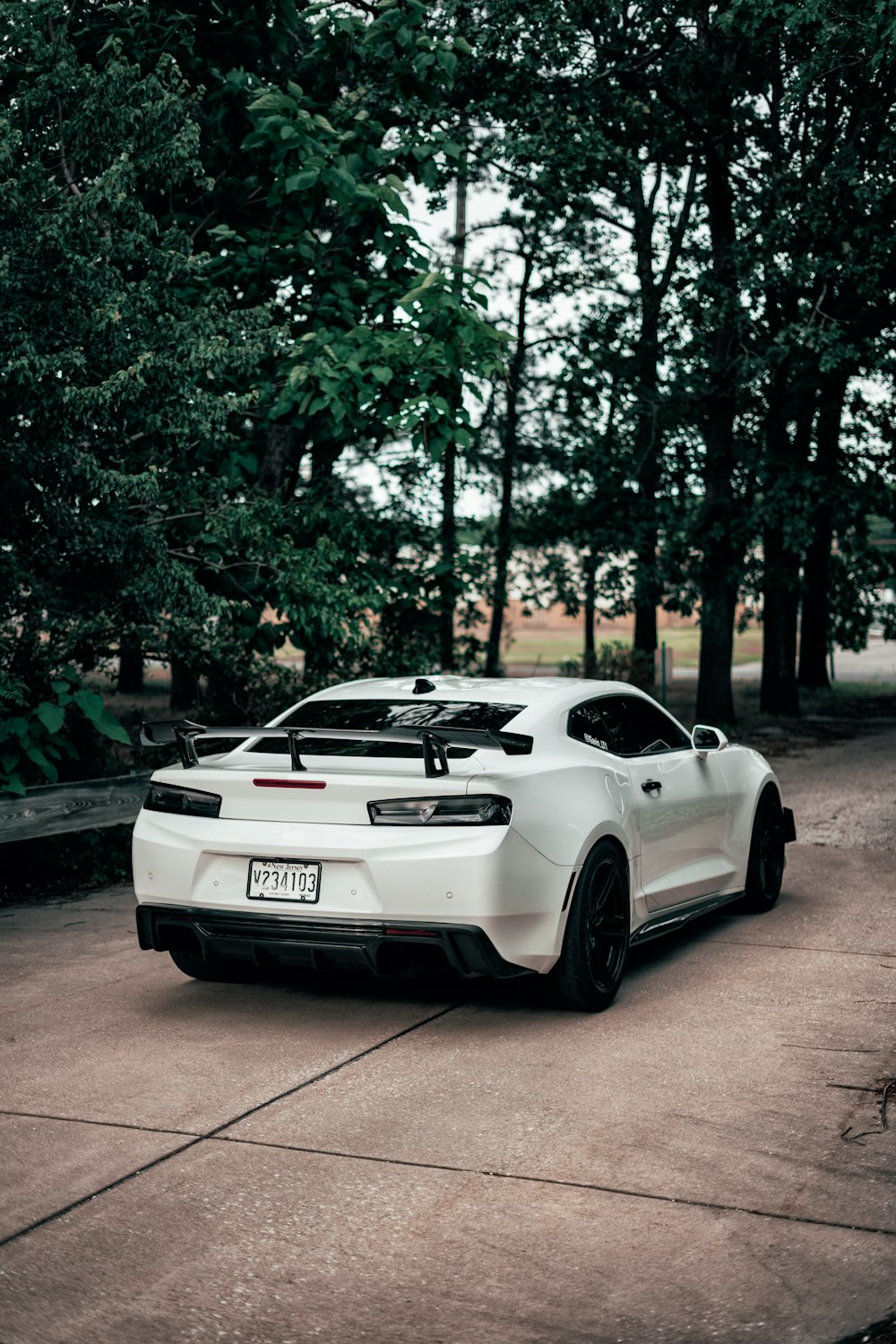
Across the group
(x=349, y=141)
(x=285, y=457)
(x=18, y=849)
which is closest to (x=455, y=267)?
(x=349, y=141)

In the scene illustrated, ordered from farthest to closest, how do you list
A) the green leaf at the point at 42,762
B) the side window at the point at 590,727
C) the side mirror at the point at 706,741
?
the green leaf at the point at 42,762, the side mirror at the point at 706,741, the side window at the point at 590,727

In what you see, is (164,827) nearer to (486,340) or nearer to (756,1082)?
(756,1082)

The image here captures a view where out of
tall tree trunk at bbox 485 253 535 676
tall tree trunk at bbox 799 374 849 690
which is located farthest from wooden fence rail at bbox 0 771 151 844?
tall tree trunk at bbox 799 374 849 690

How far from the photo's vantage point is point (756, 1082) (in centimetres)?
562

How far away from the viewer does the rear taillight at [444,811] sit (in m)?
6.13

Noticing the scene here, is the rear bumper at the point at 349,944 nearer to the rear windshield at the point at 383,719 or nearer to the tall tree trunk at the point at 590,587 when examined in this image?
the rear windshield at the point at 383,719

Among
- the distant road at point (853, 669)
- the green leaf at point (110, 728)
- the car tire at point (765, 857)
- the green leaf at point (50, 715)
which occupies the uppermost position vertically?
the green leaf at point (50, 715)

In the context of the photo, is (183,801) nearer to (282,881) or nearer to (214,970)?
(282,881)

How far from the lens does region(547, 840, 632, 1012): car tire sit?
6.48 metres

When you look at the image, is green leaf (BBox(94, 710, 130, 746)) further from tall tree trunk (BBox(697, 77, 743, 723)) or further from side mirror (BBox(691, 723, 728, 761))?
tall tree trunk (BBox(697, 77, 743, 723))

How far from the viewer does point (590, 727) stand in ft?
24.1

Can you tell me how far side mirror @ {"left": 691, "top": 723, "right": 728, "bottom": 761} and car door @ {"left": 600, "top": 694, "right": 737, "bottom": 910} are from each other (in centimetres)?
4

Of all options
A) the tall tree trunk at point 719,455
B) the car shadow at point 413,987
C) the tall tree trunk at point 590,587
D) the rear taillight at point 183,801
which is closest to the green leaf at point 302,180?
the rear taillight at point 183,801

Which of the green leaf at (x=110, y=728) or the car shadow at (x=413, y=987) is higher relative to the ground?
the green leaf at (x=110, y=728)
